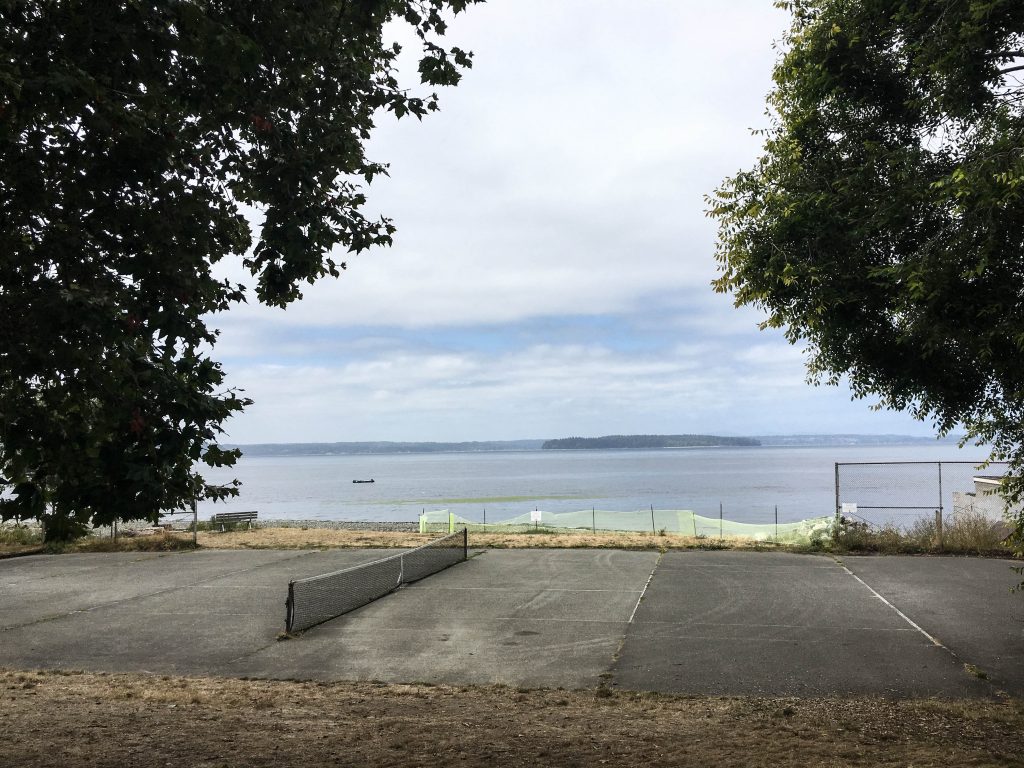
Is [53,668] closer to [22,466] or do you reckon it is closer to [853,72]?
[22,466]

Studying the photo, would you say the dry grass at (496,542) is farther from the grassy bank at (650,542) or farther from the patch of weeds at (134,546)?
the patch of weeds at (134,546)

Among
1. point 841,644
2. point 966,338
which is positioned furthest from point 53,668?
point 966,338

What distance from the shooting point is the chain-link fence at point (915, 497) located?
69.6 ft

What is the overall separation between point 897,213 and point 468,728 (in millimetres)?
7626

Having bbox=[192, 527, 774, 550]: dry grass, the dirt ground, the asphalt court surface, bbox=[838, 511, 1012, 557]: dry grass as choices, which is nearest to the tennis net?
the asphalt court surface

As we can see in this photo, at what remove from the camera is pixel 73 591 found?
15891 millimetres

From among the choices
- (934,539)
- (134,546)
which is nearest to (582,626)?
(934,539)

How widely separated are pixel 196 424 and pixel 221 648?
570 cm

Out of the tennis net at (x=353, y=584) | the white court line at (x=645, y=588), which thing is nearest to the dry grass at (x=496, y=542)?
the white court line at (x=645, y=588)

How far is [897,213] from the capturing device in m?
9.88

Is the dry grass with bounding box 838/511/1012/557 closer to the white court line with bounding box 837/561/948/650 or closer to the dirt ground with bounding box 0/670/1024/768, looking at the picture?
the white court line with bounding box 837/561/948/650

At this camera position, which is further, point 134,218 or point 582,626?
point 582,626

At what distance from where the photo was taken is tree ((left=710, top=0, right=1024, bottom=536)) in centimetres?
866

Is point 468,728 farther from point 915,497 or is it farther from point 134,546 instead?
point 915,497
